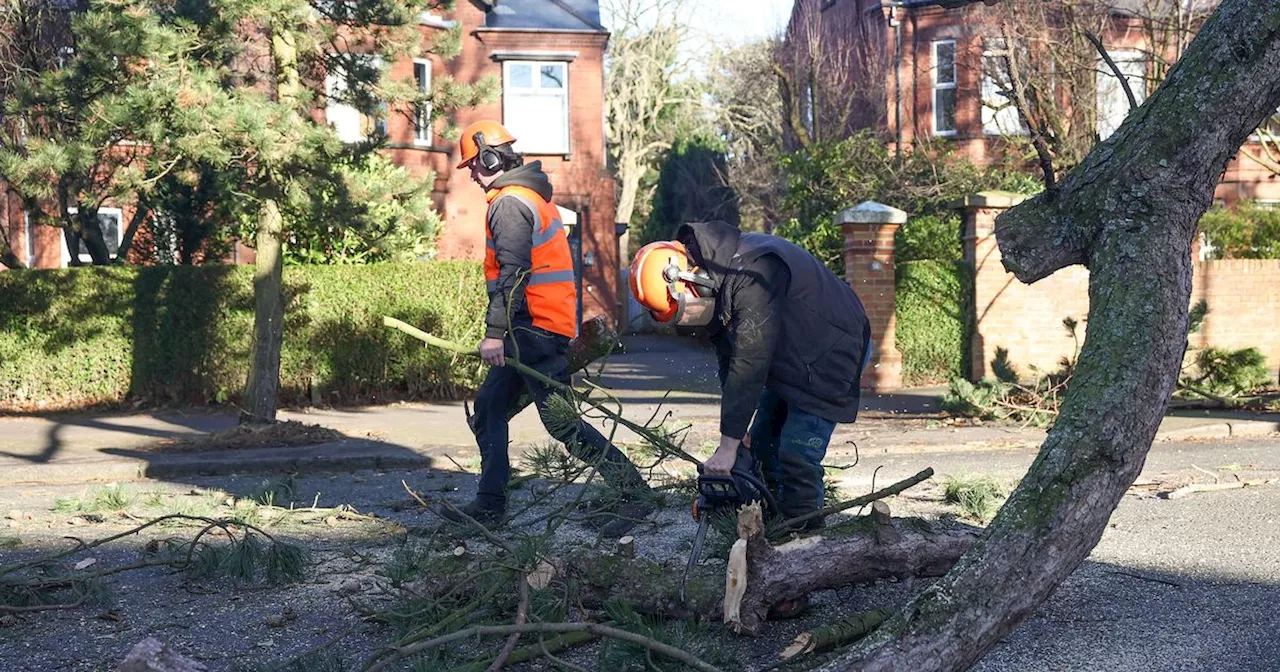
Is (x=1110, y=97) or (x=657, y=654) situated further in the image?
(x=1110, y=97)

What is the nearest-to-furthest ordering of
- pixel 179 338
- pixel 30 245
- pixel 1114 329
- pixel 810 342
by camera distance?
1. pixel 1114 329
2. pixel 810 342
3. pixel 179 338
4. pixel 30 245

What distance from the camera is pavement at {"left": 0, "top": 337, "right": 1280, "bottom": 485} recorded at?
8914 millimetres

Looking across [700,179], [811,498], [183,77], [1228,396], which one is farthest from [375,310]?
[700,179]

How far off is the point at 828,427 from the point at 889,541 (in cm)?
52

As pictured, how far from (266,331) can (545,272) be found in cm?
527

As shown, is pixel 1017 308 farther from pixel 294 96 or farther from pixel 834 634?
pixel 834 634

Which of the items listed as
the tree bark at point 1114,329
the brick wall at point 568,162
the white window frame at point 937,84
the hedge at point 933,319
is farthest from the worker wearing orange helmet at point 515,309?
the white window frame at point 937,84

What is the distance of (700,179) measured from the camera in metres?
36.9

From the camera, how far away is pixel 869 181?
67.4 ft

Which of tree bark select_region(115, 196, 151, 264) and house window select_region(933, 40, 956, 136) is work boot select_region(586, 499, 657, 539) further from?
house window select_region(933, 40, 956, 136)

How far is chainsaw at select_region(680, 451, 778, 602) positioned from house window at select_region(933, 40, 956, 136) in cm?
2104

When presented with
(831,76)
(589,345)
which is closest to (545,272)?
(589,345)

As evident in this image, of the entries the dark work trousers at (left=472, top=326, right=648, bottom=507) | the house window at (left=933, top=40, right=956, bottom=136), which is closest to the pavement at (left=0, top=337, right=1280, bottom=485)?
the dark work trousers at (left=472, top=326, right=648, bottom=507)

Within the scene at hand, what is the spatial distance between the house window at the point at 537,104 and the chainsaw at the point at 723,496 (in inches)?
843
